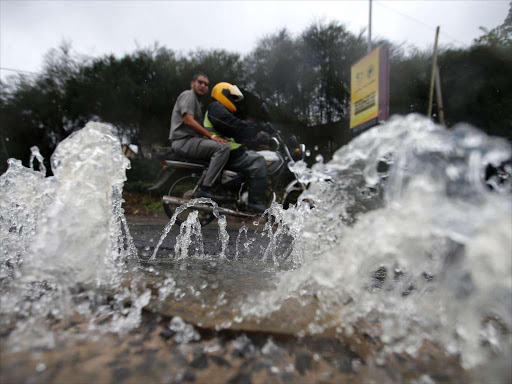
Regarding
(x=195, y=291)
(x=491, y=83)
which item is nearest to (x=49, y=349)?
(x=195, y=291)

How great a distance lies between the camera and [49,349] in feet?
2.47

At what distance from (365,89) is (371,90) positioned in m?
0.27

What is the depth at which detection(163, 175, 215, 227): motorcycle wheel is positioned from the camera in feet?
13.4

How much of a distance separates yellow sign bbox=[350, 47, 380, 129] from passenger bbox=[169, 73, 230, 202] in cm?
403

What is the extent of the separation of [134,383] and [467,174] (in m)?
0.86

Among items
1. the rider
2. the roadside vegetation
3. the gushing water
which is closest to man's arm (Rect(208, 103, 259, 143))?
the rider

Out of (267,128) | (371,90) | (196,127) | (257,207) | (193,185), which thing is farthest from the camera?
(371,90)

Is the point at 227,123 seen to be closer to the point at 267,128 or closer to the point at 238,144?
the point at 238,144

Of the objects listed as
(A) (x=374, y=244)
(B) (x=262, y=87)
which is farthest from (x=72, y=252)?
(B) (x=262, y=87)

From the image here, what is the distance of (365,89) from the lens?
6961mm

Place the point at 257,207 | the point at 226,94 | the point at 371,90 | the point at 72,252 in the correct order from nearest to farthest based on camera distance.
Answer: the point at 72,252 → the point at 257,207 → the point at 226,94 → the point at 371,90

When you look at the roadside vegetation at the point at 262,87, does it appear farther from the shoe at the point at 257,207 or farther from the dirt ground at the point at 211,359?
the dirt ground at the point at 211,359

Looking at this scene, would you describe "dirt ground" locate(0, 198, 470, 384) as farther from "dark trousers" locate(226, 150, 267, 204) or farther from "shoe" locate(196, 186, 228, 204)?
"dark trousers" locate(226, 150, 267, 204)

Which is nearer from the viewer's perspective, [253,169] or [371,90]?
[253,169]
